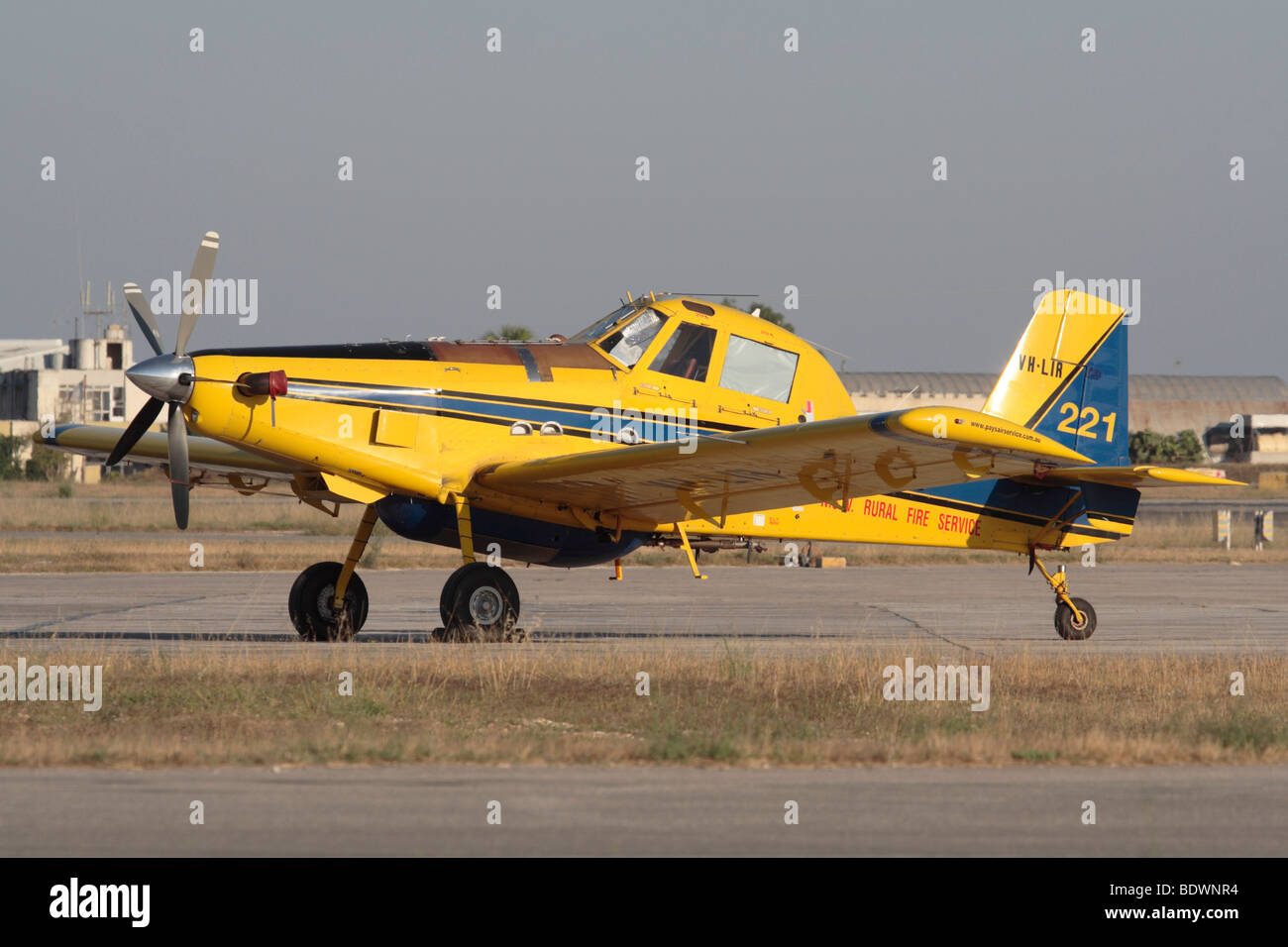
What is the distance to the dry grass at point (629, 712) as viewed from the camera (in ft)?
25.8

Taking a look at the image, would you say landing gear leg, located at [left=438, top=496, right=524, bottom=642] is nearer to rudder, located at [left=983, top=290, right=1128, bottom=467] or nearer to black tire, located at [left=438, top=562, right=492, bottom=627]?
black tire, located at [left=438, top=562, right=492, bottom=627]

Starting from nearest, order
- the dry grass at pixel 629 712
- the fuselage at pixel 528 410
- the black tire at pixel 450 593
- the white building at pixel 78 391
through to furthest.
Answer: the dry grass at pixel 629 712 < the fuselage at pixel 528 410 < the black tire at pixel 450 593 < the white building at pixel 78 391

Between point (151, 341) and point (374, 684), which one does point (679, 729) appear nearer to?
point (374, 684)

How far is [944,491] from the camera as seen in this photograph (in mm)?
16094

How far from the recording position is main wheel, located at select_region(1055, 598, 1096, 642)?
50.7 feet

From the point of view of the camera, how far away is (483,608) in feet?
43.9

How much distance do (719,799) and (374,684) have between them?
400cm

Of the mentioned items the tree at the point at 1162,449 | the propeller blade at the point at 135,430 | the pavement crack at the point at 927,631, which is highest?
the tree at the point at 1162,449

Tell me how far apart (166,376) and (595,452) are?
4.01m

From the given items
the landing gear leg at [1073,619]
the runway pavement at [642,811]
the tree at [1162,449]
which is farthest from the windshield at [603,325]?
the tree at [1162,449]

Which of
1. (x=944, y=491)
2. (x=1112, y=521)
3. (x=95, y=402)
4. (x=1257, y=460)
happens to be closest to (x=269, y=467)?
(x=944, y=491)

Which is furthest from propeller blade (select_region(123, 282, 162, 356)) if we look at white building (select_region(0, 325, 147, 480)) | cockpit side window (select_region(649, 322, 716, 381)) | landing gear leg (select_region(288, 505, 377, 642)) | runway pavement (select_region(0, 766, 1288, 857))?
white building (select_region(0, 325, 147, 480))

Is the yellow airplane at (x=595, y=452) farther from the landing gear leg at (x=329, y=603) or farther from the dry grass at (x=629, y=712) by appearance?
the dry grass at (x=629, y=712)

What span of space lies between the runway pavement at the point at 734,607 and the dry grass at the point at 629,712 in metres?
→ 2.15
